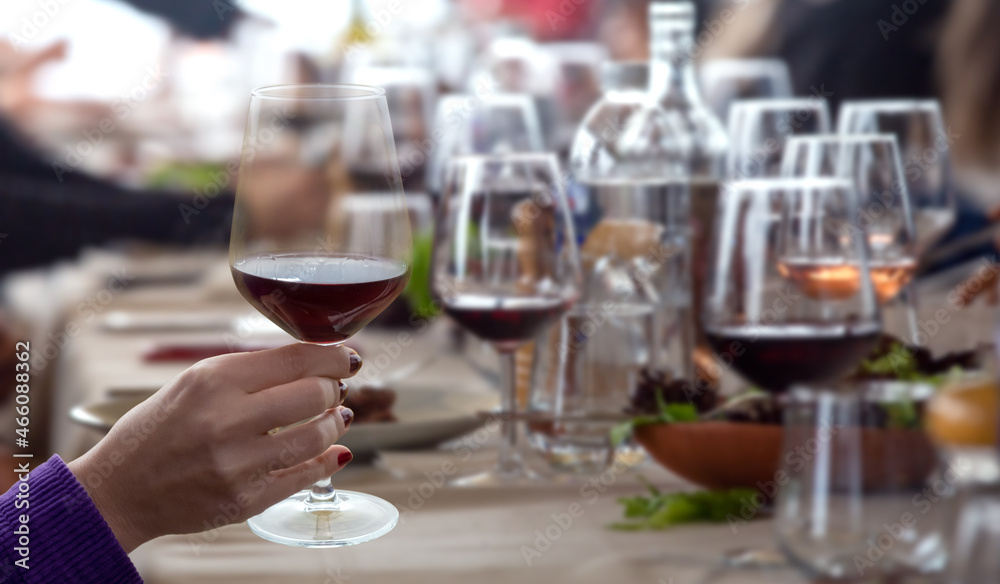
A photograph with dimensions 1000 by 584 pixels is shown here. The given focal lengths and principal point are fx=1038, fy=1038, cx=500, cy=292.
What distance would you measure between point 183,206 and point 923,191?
1.46m

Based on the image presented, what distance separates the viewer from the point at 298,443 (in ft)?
2.07

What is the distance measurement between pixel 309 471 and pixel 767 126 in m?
0.83

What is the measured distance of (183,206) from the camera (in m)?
2.10

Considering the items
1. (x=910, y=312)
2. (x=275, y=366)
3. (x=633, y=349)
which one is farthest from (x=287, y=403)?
(x=910, y=312)

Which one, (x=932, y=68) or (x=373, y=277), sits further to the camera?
(x=932, y=68)

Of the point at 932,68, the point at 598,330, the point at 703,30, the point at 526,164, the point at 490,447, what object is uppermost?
the point at 703,30

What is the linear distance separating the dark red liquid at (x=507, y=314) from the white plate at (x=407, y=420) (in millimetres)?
92

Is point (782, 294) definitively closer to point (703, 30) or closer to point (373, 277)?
point (373, 277)

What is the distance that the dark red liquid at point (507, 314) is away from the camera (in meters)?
0.81

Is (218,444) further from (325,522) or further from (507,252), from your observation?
(507,252)

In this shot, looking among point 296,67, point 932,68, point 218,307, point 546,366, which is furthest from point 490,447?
point 296,67

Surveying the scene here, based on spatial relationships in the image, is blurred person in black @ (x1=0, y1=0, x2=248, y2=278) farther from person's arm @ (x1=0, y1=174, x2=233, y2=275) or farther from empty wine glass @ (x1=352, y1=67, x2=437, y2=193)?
empty wine glass @ (x1=352, y1=67, x2=437, y2=193)

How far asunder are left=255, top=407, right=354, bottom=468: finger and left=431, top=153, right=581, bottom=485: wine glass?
7.2 inches

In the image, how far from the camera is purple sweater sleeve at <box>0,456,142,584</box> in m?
0.62
